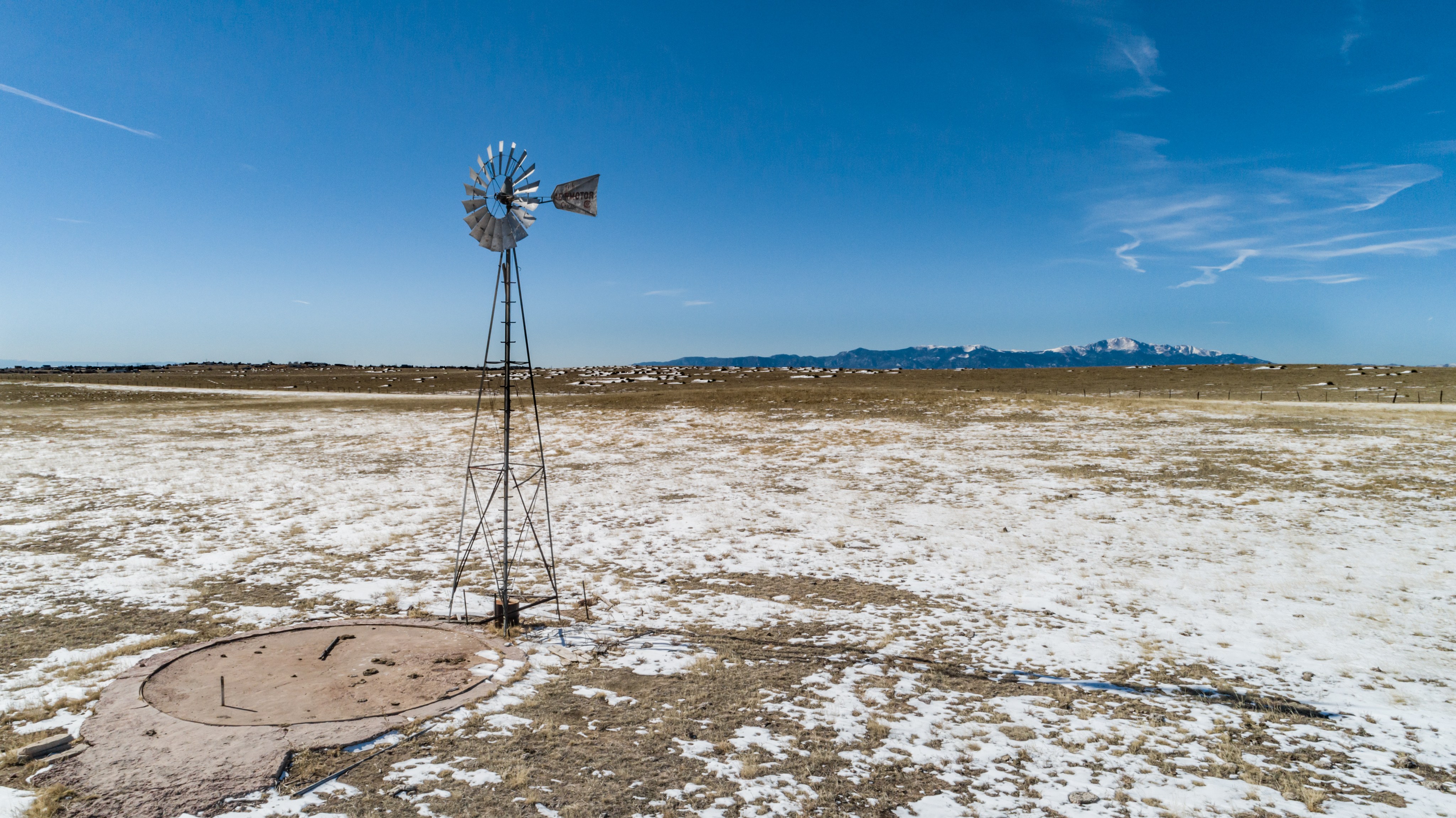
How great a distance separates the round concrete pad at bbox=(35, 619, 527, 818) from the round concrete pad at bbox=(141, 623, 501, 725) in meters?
0.02

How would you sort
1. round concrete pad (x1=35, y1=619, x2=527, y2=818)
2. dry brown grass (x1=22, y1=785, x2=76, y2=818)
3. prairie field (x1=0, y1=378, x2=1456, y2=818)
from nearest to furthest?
dry brown grass (x1=22, y1=785, x2=76, y2=818), round concrete pad (x1=35, y1=619, x2=527, y2=818), prairie field (x1=0, y1=378, x2=1456, y2=818)

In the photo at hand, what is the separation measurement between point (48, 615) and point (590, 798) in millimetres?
10470

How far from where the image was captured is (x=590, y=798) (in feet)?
20.6

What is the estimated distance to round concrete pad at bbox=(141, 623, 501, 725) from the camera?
7.64 metres

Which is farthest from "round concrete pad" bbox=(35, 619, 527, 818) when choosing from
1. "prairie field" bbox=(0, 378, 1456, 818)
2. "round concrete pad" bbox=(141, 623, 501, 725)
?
"prairie field" bbox=(0, 378, 1456, 818)

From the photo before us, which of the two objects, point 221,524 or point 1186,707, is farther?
point 221,524

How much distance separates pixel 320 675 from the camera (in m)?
8.55

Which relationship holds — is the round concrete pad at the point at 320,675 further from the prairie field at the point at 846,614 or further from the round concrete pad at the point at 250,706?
the prairie field at the point at 846,614

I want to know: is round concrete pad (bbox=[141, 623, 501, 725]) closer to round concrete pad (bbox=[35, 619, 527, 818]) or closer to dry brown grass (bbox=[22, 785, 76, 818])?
round concrete pad (bbox=[35, 619, 527, 818])

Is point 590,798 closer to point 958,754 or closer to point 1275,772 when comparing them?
point 958,754

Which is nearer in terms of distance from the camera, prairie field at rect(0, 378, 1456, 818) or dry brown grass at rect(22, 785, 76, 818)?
dry brown grass at rect(22, 785, 76, 818)

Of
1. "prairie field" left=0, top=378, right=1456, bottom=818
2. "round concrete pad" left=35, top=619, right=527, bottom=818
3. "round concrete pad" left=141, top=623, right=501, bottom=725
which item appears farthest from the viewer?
"round concrete pad" left=141, top=623, right=501, bottom=725

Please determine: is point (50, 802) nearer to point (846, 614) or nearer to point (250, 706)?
point (250, 706)

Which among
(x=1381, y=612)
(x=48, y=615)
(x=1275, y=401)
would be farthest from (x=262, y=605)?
(x=1275, y=401)
